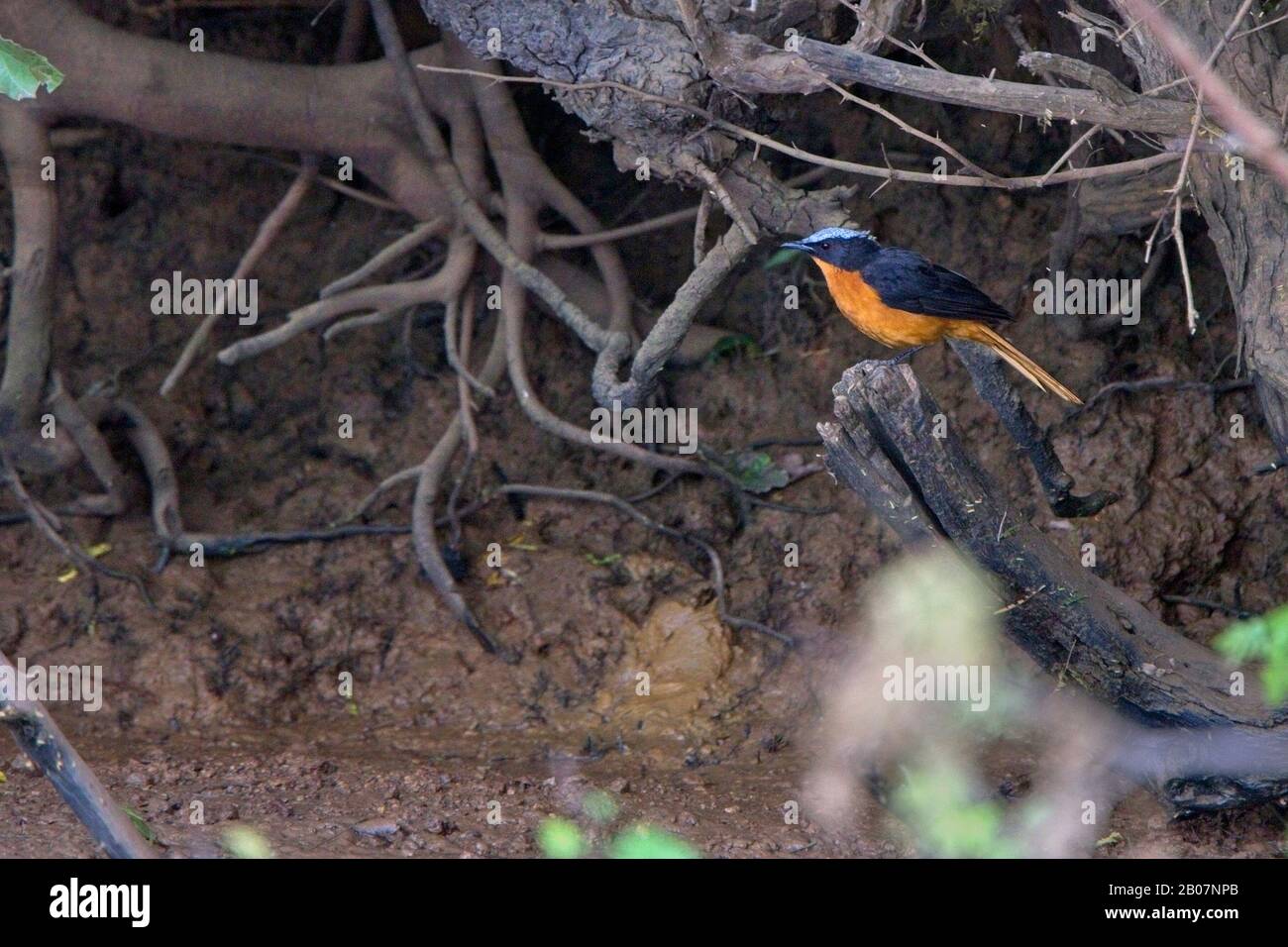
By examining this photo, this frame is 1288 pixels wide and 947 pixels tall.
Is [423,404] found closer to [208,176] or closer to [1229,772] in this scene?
[208,176]

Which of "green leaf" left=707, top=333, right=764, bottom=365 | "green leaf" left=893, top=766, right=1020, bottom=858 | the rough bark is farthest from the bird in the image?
"green leaf" left=707, top=333, right=764, bottom=365

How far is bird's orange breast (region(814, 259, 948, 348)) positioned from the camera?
14.6 feet

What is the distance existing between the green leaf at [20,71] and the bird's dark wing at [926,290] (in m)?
2.57

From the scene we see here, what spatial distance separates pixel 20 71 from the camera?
11.5 feet

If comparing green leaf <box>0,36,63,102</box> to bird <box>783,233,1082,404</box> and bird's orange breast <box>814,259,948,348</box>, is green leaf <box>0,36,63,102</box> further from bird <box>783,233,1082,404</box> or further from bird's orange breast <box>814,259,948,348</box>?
bird's orange breast <box>814,259,948,348</box>

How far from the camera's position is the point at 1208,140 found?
3.72 meters

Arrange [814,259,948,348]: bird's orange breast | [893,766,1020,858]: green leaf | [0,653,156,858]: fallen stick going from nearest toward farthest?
[893,766,1020,858]: green leaf, [0,653,156,858]: fallen stick, [814,259,948,348]: bird's orange breast

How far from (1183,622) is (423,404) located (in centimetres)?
369

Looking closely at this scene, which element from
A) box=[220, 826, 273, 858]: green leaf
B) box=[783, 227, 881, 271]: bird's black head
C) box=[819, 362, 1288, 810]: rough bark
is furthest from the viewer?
box=[783, 227, 881, 271]: bird's black head

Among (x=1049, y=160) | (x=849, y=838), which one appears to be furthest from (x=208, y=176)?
(x=849, y=838)

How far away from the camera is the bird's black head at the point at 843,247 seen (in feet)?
15.0

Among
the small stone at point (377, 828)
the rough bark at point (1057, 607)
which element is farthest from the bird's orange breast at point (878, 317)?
the small stone at point (377, 828)

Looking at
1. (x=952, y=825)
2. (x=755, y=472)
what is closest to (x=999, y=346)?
(x=755, y=472)

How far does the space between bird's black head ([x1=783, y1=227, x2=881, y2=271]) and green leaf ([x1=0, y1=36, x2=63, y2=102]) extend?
239 centimetres
